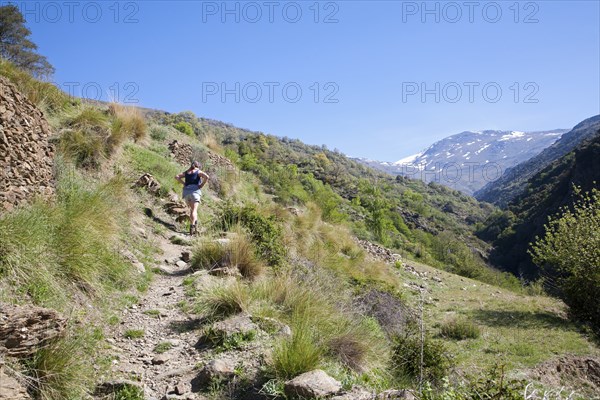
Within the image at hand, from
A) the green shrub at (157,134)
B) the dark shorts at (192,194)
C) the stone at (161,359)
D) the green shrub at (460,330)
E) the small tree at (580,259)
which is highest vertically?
the green shrub at (157,134)

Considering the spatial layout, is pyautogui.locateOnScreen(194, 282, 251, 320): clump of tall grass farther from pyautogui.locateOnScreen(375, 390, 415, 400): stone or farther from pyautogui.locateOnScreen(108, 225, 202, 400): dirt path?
pyautogui.locateOnScreen(375, 390, 415, 400): stone

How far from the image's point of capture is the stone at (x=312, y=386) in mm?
2891

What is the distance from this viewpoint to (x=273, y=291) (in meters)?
5.02

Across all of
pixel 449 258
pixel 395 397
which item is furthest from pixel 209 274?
pixel 449 258

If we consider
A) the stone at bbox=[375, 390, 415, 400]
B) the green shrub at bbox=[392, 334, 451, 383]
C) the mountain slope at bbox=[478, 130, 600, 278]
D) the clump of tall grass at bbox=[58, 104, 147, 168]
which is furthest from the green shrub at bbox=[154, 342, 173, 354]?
the mountain slope at bbox=[478, 130, 600, 278]

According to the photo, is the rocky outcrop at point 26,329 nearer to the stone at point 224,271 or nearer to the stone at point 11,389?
the stone at point 11,389

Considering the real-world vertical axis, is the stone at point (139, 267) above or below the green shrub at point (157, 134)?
below

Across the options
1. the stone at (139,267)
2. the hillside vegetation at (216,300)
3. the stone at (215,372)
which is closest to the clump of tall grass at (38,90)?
the hillside vegetation at (216,300)

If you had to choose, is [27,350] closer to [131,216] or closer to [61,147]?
[131,216]

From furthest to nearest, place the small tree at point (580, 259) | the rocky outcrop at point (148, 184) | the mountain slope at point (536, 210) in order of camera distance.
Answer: the mountain slope at point (536, 210), the small tree at point (580, 259), the rocky outcrop at point (148, 184)

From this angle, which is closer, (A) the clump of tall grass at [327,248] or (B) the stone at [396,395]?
(B) the stone at [396,395]

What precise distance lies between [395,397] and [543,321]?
40.1 feet

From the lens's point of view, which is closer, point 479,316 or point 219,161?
point 479,316

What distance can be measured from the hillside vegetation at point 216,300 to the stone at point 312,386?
144 mm
